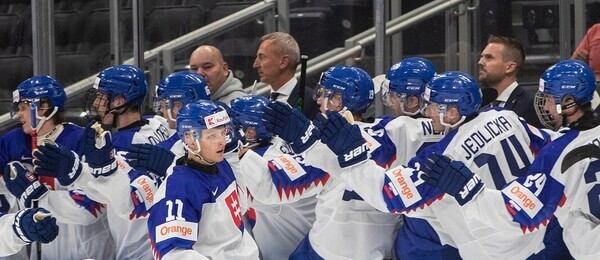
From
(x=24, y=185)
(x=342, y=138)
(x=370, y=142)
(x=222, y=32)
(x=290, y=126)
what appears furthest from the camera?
(x=222, y=32)

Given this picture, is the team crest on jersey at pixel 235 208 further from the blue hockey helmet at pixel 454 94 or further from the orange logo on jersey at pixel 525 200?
the orange logo on jersey at pixel 525 200

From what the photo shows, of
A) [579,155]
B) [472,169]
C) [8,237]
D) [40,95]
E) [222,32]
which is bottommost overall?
[8,237]

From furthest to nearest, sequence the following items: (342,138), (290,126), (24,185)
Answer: (24,185)
(290,126)
(342,138)

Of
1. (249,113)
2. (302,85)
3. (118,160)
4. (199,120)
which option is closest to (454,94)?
(249,113)

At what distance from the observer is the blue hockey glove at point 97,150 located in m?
4.23

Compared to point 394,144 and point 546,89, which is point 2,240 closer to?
point 394,144

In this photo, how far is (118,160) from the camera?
4.55m

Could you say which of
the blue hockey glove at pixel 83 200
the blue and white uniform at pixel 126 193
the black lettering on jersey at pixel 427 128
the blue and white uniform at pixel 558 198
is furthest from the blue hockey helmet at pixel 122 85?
the blue and white uniform at pixel 558 198

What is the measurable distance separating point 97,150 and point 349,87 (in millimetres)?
901

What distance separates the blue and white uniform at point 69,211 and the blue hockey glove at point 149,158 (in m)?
0.33

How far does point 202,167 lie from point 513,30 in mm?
1904

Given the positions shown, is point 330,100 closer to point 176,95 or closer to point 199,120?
point 176,95

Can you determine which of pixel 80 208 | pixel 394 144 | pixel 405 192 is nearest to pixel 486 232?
pixel 405 192

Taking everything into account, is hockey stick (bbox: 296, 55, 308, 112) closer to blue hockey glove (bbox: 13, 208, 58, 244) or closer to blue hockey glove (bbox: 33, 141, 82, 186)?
blue hockey glove (bbox: 33, 141, 82, 186)
